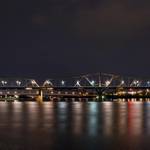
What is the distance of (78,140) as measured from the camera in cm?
3231

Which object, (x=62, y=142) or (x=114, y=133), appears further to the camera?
(x=114, y=133)

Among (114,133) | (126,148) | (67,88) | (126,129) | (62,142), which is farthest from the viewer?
(67,88)

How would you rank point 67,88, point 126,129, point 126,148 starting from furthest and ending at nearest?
point 67,88, point 126,129, point 126,148

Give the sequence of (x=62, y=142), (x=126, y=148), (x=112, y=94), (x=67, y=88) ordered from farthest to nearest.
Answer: (x=112, y=94) → (x=67, y=88) → (x=62, y=142) → (x=126, y=148)

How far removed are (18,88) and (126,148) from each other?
375ft

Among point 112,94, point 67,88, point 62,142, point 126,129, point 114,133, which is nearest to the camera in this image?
point 62,142

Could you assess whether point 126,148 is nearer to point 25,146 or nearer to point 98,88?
point 25,146

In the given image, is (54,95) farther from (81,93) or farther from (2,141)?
(2,141)

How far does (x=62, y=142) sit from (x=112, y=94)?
439 ft

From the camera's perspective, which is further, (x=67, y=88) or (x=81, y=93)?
(x=81, y=93)

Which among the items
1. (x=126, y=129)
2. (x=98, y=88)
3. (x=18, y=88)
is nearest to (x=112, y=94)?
(x=98, y=88)

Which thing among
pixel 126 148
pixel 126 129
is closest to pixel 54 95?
pixel 126 129

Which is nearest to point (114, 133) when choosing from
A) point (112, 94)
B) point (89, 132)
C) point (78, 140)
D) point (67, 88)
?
point (89, 132)

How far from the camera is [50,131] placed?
127 ft
